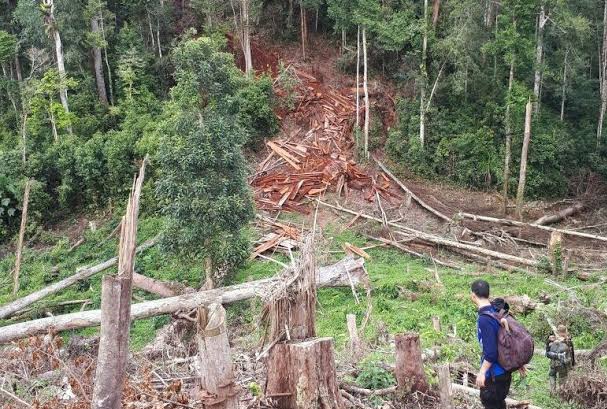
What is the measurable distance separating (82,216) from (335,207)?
1022 centimetres

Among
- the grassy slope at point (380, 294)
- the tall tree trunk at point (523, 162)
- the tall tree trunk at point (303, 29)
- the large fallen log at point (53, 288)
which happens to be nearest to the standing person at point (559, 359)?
the grassy slope at point (380, 294)

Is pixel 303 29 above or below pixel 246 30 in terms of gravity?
above

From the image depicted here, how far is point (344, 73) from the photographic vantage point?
27078 millimetres

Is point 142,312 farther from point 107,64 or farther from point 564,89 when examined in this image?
point 564,89

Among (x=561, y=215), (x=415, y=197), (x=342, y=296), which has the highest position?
(x=415, y=197)

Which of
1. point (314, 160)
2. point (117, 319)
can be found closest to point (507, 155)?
point (314, 160)

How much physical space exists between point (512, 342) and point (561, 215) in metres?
17.8

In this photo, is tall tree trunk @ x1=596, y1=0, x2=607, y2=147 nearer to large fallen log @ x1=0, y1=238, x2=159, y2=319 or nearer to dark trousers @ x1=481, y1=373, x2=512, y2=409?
large fallen log @ x1=0, y1=238, x2=159, y2=319

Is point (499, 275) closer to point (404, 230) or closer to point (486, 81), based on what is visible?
point (404, 230)

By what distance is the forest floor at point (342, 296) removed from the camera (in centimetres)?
676

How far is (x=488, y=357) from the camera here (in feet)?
16.6

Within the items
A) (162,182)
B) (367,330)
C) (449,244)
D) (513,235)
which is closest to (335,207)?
(449,244)

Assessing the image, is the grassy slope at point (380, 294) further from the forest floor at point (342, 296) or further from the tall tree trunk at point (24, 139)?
the tall tree trunk at point (24, 139)

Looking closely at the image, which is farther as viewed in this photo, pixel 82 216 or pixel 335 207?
pixel 82 216
